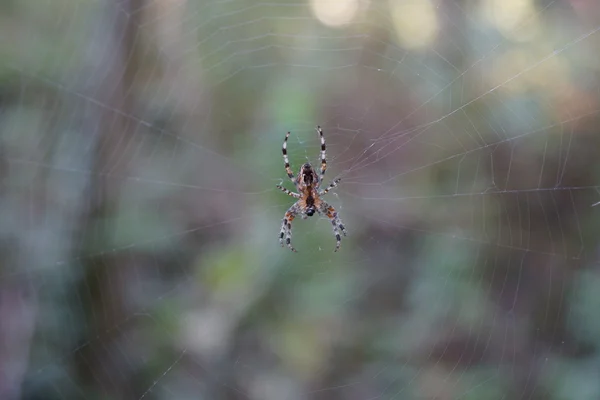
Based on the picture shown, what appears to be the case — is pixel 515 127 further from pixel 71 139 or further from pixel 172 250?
pixel 71 139

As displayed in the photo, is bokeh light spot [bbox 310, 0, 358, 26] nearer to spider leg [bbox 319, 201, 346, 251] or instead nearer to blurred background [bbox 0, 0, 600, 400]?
blurred background [bbox 0, 0, 600, 400]

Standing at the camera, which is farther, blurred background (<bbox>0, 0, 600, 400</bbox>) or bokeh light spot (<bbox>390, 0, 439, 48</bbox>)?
bokeh light spot (<bbox>390, 0, 439, 48</bbox>)

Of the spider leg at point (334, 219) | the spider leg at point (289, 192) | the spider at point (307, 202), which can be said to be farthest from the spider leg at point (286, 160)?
the spider leg at point (334, 219)

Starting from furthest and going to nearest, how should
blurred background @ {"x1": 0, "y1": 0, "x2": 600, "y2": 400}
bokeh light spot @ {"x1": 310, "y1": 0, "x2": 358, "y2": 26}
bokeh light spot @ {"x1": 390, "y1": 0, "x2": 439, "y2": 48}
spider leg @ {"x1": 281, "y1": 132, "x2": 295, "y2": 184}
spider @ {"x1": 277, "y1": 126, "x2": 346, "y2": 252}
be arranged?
bokeh light spot @ {"x1": 310, "y1": 0, "x2": 358, "y2": 26}
bokeh light spot @ {"x1": 390, "y1": 0, "x2": 439, "y2": 48}
spider @ {"x1": 277, "y1": 126, "x2": 346, "y2": 252}
spider leg @ {"x1": 281, "y1": 132, "x2": 295, "y2": 184}
blurred background @ {"x1": 0, "y1": 0, "x2": 600, "y2": 400}

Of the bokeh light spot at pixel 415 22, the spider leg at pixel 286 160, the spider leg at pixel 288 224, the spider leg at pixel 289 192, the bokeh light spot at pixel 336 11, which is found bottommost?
the spider leg at pixel 288 224

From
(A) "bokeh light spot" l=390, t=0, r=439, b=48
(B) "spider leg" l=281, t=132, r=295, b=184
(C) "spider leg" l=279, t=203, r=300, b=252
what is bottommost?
(C) "spider leg" l=279, t=203, r=300, b=252

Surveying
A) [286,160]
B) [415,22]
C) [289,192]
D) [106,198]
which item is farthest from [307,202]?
[415,22]

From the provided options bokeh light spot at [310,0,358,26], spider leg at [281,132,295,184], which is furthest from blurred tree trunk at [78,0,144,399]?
bokeh light spot at [310,0,358,26]

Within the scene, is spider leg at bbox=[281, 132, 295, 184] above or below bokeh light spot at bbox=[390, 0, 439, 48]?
below

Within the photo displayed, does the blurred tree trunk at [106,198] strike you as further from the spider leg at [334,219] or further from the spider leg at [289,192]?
the spider leg at [334,219]
